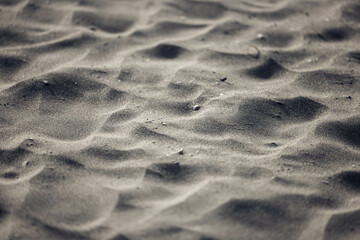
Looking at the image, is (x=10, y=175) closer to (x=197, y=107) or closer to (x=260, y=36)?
(x=197, y=107)

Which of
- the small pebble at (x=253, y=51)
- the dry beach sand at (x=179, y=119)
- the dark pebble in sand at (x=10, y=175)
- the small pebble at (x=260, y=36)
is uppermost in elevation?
the small pebble at (x=260, y=36)

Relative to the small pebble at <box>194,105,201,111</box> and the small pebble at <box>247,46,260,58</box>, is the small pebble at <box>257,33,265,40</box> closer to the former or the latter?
the small pebble at <box>247,46,260,58</box>

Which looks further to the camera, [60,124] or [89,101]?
[89,101]

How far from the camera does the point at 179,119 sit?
185cm

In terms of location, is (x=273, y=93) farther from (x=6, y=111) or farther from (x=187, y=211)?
(x=6, y=111)

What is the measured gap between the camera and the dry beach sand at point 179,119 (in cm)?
145

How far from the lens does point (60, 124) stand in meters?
1.85

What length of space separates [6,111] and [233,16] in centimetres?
193

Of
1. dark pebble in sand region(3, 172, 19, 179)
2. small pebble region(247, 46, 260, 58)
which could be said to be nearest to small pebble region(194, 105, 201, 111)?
small pebble region(247, 46, 260, 58)

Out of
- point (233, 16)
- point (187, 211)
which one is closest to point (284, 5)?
point (233, 16)

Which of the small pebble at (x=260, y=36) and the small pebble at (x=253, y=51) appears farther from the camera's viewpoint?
the small pebble at (x=260, y=36)

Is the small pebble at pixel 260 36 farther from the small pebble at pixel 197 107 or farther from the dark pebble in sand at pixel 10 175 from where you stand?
the dark pebble in sand at pixel 10 175

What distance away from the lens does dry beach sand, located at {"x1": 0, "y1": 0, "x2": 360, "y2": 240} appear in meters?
1.45

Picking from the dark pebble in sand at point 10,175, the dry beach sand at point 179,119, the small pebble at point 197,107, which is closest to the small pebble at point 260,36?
the dry beach sand at point 179,119
